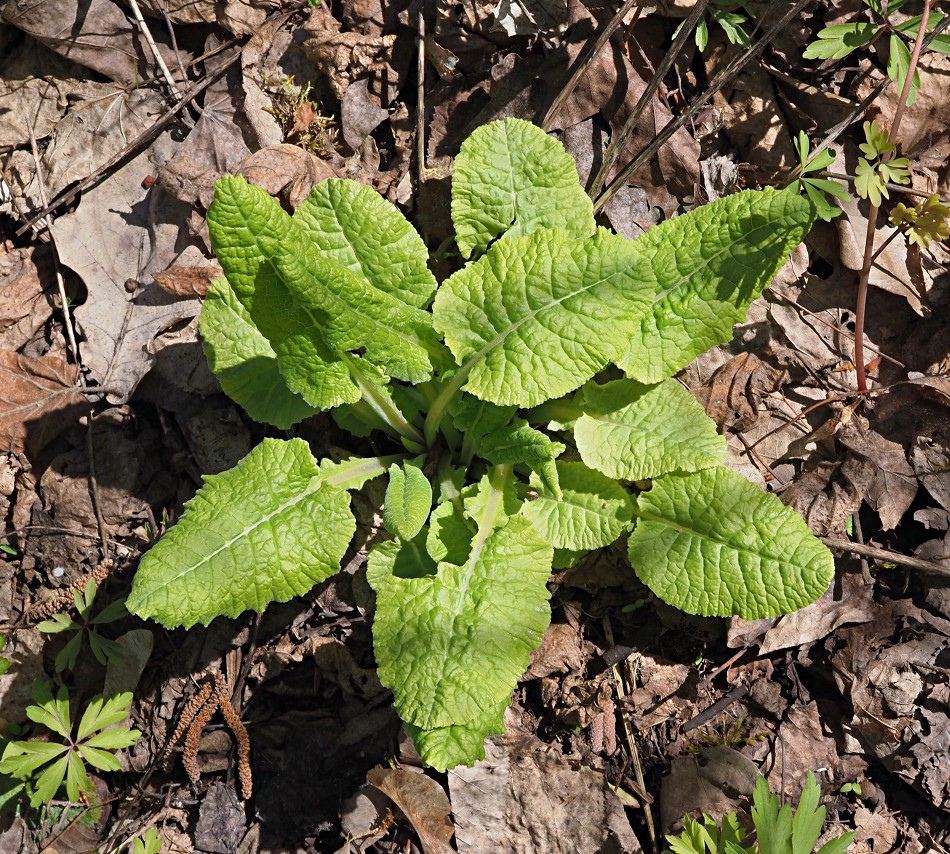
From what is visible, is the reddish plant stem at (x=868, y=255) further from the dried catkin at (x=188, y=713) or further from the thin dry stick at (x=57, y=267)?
the thin dry stick at (x=57, y=267)

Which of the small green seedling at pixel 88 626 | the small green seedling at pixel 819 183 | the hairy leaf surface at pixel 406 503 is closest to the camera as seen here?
the hairy leaf surface at pixel 406 503

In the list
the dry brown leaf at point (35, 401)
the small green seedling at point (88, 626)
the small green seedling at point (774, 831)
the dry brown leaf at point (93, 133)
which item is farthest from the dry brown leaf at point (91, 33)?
the small green seedling at point (774, 831)

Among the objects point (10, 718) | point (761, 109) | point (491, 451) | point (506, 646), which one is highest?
point (761, 109)

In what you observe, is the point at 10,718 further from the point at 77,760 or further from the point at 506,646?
the point at 506,646

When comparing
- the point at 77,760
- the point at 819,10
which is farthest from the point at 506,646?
the point at 819,10

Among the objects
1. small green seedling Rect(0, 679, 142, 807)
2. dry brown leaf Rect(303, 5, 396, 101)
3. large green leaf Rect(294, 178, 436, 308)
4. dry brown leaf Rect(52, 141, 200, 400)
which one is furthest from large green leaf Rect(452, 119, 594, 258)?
Result: small green seedling Rect(0, 679, 142, 807)

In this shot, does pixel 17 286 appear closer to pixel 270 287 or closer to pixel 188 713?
pixel 270 287

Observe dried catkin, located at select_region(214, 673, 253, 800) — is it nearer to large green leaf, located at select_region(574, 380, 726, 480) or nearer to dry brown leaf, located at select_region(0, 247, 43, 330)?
large green leaf, located at select_region(574, 380, 726, 480)
